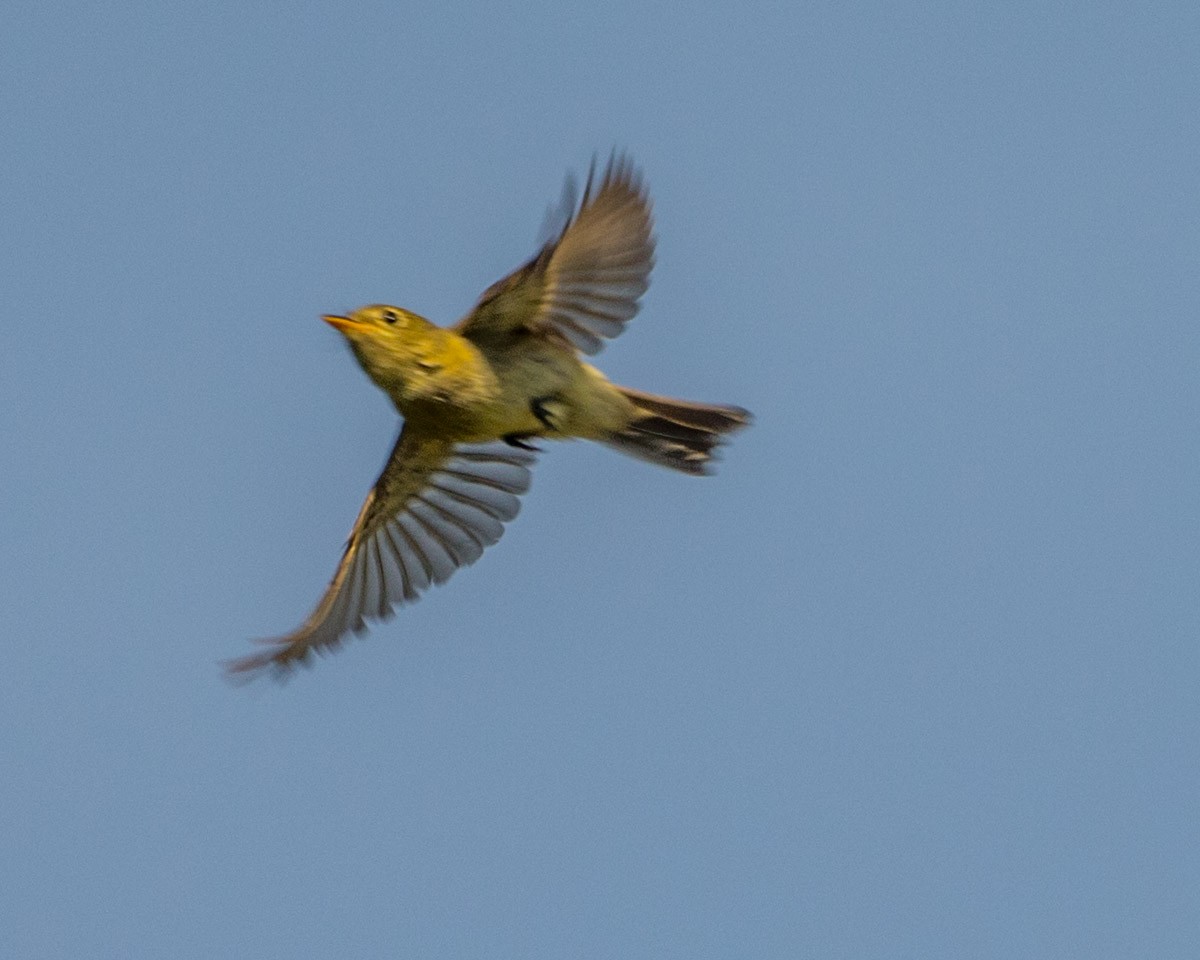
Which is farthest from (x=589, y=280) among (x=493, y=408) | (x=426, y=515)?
(x=426, y=515)

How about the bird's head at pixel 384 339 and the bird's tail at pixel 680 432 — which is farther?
the bird's tail at pixel 680 432

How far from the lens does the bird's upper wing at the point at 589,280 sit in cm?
1021

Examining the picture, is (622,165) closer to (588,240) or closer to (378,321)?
(588,240)

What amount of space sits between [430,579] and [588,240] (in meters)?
2.36

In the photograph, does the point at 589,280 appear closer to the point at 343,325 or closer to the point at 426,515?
the point at 343,325

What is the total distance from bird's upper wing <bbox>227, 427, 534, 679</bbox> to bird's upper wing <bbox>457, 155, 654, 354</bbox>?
1.19 m

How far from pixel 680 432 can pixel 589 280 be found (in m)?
1.25

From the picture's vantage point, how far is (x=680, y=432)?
443 inches

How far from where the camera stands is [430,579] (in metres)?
11.6

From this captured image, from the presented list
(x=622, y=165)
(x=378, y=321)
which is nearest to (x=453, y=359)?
(x=378, y=321)

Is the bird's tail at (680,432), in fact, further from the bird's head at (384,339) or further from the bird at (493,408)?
the bird's head at (384,339)

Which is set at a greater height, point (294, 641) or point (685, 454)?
point (685, 454)

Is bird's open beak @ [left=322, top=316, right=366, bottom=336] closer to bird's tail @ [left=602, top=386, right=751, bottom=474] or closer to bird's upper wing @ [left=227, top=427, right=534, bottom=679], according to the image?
bird's upper wing @ [left=227, top=427, right=534, bottom=679]

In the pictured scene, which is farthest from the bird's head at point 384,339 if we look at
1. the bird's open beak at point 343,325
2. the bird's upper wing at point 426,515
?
the bird's upper wing at point 426,515
